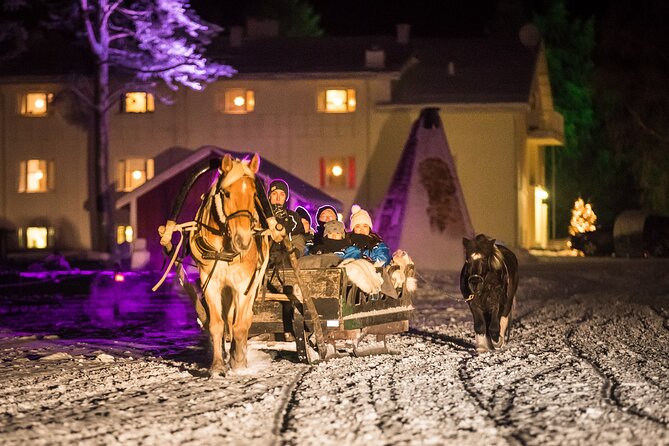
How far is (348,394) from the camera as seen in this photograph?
10.9 m

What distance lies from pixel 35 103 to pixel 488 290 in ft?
118

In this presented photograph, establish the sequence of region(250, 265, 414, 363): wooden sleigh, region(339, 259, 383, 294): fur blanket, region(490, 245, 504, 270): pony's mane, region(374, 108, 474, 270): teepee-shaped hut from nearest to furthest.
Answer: region(250, 265, 414, 363): wooden sleigh, region(339, 259, 383, 294): fur blanket, region(490, 245, 504, 270): pony's mane, region(374, 108, 474, 270): teepee-shaped hut

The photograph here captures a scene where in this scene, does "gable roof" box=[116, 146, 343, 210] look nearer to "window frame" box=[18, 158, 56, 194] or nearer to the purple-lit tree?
the purple-lit tree

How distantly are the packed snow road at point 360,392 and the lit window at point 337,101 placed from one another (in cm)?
2845

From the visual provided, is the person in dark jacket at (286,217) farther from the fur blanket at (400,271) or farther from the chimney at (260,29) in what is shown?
the chimney at (260,29)

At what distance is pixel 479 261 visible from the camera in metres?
14.8

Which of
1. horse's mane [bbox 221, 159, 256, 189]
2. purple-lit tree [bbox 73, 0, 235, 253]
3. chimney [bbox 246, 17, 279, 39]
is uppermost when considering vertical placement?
chimney [bbox 246, 17, 279, 39]

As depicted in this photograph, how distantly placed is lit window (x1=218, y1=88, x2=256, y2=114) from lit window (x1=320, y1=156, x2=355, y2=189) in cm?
367

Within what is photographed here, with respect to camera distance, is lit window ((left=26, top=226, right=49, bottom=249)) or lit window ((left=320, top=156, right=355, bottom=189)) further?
lit window ((left=26, top=226, right=49, bottom=249))

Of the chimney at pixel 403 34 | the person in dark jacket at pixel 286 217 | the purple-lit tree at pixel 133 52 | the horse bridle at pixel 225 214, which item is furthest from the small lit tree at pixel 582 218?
the horse bridle at pixel 225 214

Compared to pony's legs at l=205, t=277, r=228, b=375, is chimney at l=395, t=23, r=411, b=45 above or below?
above

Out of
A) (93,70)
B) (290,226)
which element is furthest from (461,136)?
(290,226)

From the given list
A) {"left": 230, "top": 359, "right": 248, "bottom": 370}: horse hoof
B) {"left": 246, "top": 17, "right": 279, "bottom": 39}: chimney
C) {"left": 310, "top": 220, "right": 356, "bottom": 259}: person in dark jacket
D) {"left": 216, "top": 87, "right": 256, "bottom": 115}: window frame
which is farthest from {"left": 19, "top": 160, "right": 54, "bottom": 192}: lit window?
{"left": 230, "top": 359, "right": 248, "bottom": 370}: horse hoof

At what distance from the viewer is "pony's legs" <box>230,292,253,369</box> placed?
12.2 m
